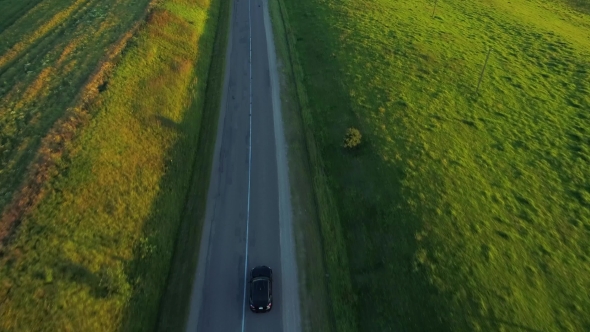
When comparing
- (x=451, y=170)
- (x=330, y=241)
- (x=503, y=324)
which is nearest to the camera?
(x=503, y=324)

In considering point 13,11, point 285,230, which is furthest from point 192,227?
point 13,11

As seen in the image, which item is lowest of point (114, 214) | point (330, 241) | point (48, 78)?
point (330, 241)

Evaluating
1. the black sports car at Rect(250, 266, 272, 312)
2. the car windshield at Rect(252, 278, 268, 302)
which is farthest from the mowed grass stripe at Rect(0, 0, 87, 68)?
the car windshield at Rect(252, 278, 268, 302)

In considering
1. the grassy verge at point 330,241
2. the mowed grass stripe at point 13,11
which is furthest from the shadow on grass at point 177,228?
the mowed grass stripe at point 13,11

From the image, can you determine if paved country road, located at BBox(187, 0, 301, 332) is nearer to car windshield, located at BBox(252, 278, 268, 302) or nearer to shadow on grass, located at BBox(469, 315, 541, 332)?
car windshield, located at BBox(252, 278, 268, 302)

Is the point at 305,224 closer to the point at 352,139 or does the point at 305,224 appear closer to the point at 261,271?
the point at 261,271

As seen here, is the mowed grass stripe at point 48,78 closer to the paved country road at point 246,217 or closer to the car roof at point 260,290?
the paved country road at point 246,217

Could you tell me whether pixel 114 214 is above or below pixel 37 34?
below
